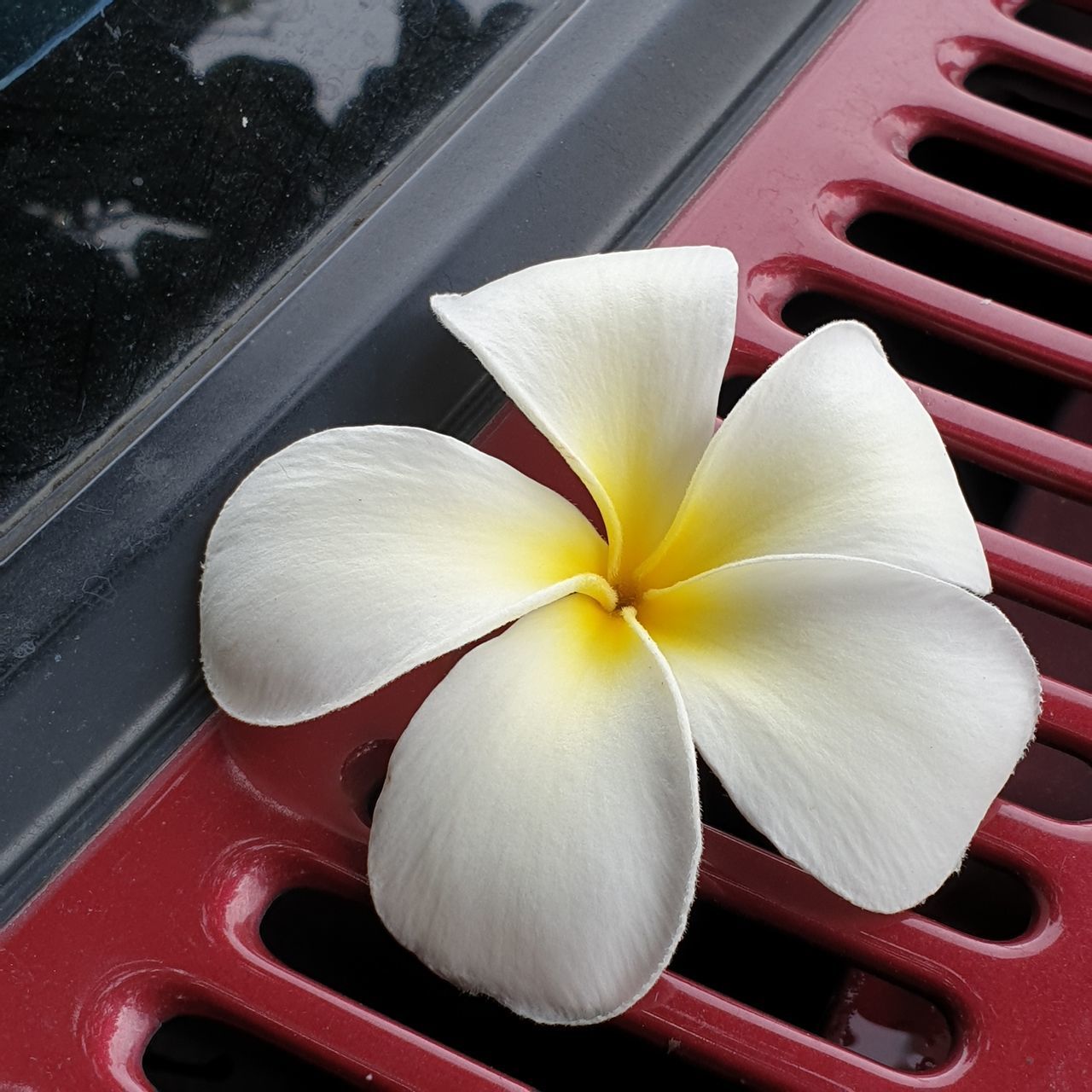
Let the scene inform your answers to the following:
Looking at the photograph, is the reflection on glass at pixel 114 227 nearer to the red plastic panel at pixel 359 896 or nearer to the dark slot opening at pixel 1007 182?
the red plastic panel at pixel 359 896

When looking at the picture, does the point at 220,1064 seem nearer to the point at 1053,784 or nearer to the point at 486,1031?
the point at 486,1031

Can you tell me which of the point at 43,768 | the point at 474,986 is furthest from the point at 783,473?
the point at 43,768

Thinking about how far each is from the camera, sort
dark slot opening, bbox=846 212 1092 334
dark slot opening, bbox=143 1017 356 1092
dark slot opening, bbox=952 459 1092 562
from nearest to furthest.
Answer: dark slot opening, bbox=143 1017 356 1092, dark slot opening, bbox=952 459 1092 562, dark slot opening, bbox=846 212 1092 334

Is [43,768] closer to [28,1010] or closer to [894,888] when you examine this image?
[28,1010]

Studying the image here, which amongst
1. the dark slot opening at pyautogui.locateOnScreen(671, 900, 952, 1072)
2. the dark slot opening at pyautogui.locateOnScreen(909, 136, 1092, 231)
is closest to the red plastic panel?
the dark slot opening at pyautogui.locateOnScreen(671, 900, 952, 1072)

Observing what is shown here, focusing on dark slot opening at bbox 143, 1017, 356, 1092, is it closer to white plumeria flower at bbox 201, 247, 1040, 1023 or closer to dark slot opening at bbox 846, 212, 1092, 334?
white plumeria flower at bbox 201, 247, 1040, 1023

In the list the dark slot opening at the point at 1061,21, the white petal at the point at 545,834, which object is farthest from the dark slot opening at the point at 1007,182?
the white petal at the point at 545,834
